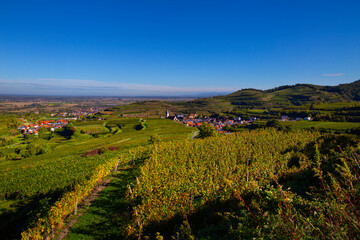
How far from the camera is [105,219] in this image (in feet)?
33.6

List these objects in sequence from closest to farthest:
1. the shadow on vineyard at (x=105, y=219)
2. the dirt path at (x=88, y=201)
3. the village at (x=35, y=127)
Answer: the shadow on vineyard at (x=105, y=219), the dirt path at (x=88, y=201), the village at (x=35, y=127)

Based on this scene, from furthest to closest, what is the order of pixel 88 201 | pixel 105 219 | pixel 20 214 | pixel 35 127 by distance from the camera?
pixel 35 127 → pixel 20 214 → pixel 88 201 → pixel 105 219

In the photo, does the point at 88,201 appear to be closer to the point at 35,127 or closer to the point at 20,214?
the point at 20,214

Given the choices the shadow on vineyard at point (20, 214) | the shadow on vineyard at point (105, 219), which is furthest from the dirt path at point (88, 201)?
the shadow on vineyard at point (20, 214)

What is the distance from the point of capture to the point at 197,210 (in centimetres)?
930

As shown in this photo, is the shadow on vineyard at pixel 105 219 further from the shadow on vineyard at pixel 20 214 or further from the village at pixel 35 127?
the village at pixel 35 127

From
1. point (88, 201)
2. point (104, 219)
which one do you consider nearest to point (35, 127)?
point (88, 201)

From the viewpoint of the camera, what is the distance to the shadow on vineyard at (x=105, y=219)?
9148 mm

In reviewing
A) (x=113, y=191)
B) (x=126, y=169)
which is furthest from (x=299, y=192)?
(x=126, y=169)

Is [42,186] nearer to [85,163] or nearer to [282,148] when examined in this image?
[85,163]

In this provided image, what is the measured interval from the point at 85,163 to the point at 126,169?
23.9 feet

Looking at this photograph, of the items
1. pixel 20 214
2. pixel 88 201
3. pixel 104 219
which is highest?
pixel 104 219

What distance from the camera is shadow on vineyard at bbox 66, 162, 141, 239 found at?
30.0ft

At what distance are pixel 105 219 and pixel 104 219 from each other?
74 mm
